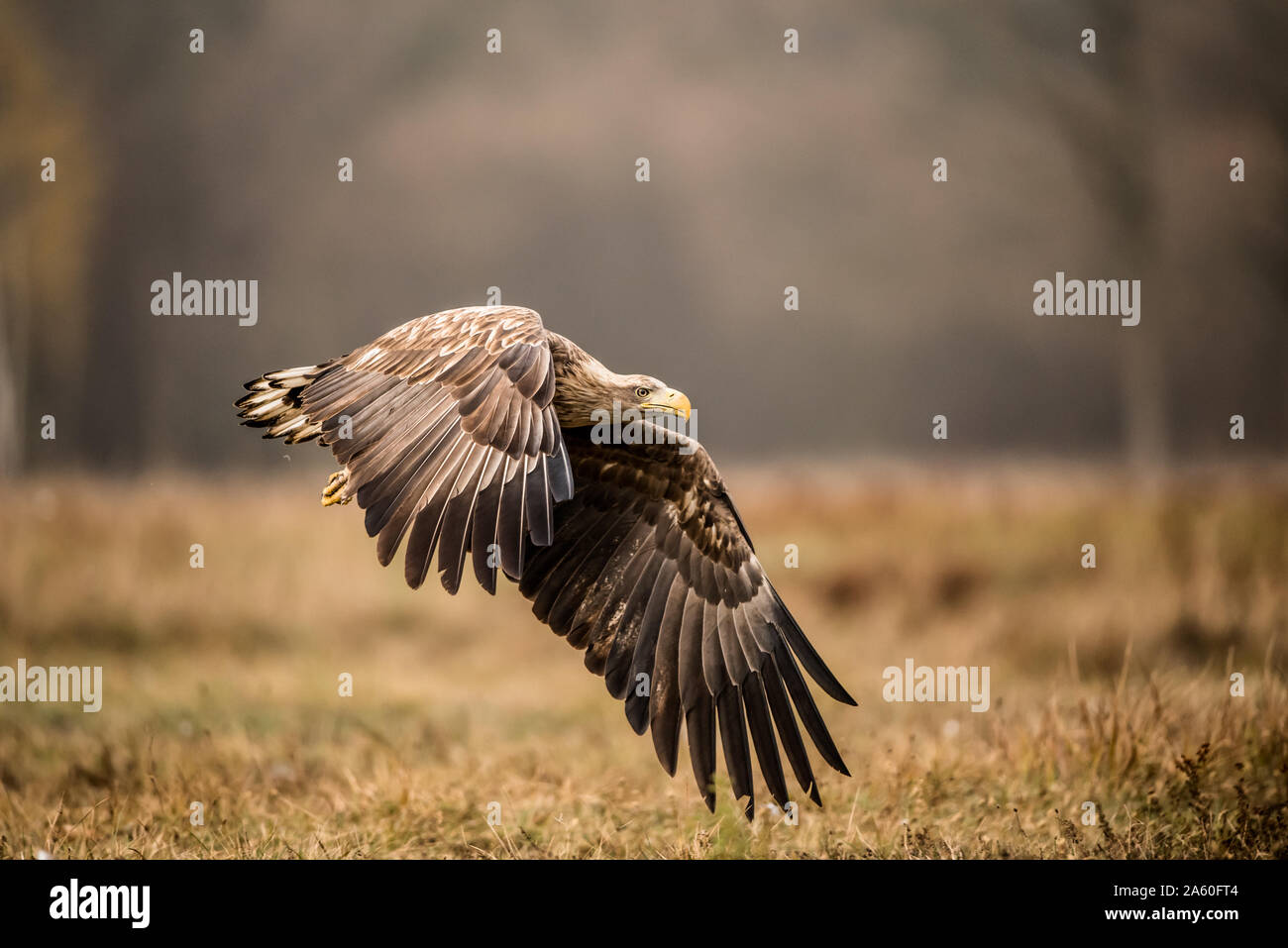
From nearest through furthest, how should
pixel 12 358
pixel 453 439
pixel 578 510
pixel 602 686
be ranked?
pixel 453 439
pixel 578 510
pixel 602 686
pixel 12 358

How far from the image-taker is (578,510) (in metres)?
5.04

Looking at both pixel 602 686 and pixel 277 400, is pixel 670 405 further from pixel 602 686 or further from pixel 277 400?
pixel 602 686

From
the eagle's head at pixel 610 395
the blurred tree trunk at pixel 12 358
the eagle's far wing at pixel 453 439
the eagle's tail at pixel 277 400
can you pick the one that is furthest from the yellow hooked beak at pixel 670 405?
the blurred tree trunk at pixel 12 358

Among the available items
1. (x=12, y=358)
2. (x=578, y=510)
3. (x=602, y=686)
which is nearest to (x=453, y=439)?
(x=578, y=510)

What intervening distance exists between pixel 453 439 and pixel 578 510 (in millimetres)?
1472

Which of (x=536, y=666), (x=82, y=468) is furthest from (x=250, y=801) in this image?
(x=82, y=468)

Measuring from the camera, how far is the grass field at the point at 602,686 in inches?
175

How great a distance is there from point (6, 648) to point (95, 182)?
5953mm

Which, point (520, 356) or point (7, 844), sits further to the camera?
point (7, 844)

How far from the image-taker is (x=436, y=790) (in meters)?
4.74

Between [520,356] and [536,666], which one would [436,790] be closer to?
[520,356]

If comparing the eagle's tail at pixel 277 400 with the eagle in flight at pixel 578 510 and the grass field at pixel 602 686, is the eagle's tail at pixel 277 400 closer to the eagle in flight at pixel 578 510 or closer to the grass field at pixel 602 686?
the eagle in flight at pixel 578 510

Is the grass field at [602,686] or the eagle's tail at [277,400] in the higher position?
the eagle's tail at [277,400]

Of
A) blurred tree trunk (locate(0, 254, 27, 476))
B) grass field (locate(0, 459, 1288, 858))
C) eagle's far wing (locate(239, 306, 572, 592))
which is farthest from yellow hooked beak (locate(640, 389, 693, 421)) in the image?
blurred tree trunk (locate(0, 254, 27, 476))
